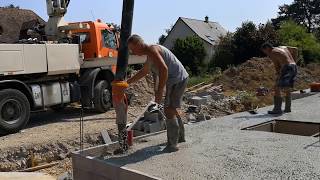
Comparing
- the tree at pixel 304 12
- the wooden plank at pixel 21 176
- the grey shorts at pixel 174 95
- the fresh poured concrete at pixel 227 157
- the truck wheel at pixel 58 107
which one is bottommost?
the wooden plank at pixel 21 176

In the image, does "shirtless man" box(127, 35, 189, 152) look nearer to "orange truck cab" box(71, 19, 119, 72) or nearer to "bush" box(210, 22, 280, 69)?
"orange truck cab" box(71, 19, 119, 72)

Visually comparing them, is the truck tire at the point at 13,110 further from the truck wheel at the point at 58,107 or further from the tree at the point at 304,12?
the tree at the point at 304,12

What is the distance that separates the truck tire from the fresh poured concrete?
3.88 meters

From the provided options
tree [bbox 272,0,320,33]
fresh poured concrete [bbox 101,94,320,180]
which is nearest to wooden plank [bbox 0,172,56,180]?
fresh poured concrete [bbox 101,94,320,180]

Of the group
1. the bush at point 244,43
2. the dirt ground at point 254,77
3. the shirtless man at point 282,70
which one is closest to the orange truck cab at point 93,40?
the shirtless man at point 282,70

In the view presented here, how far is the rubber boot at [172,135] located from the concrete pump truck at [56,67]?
15.7 ft

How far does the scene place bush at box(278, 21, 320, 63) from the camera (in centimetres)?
2428

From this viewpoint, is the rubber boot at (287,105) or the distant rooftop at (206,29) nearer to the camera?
the rubber boot at (287,105)

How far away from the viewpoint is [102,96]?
1214cm

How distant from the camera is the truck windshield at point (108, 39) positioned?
1216 centimetres

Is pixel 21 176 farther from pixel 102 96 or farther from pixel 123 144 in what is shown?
pixel 102 96

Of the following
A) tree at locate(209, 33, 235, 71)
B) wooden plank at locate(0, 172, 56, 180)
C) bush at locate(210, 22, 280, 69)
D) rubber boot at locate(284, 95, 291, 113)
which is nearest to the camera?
wooden plank at locate(0, 172, 56, 180)

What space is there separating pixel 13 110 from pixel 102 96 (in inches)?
113

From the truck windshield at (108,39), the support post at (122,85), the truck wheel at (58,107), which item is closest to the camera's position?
→ the support post at (122,85)
